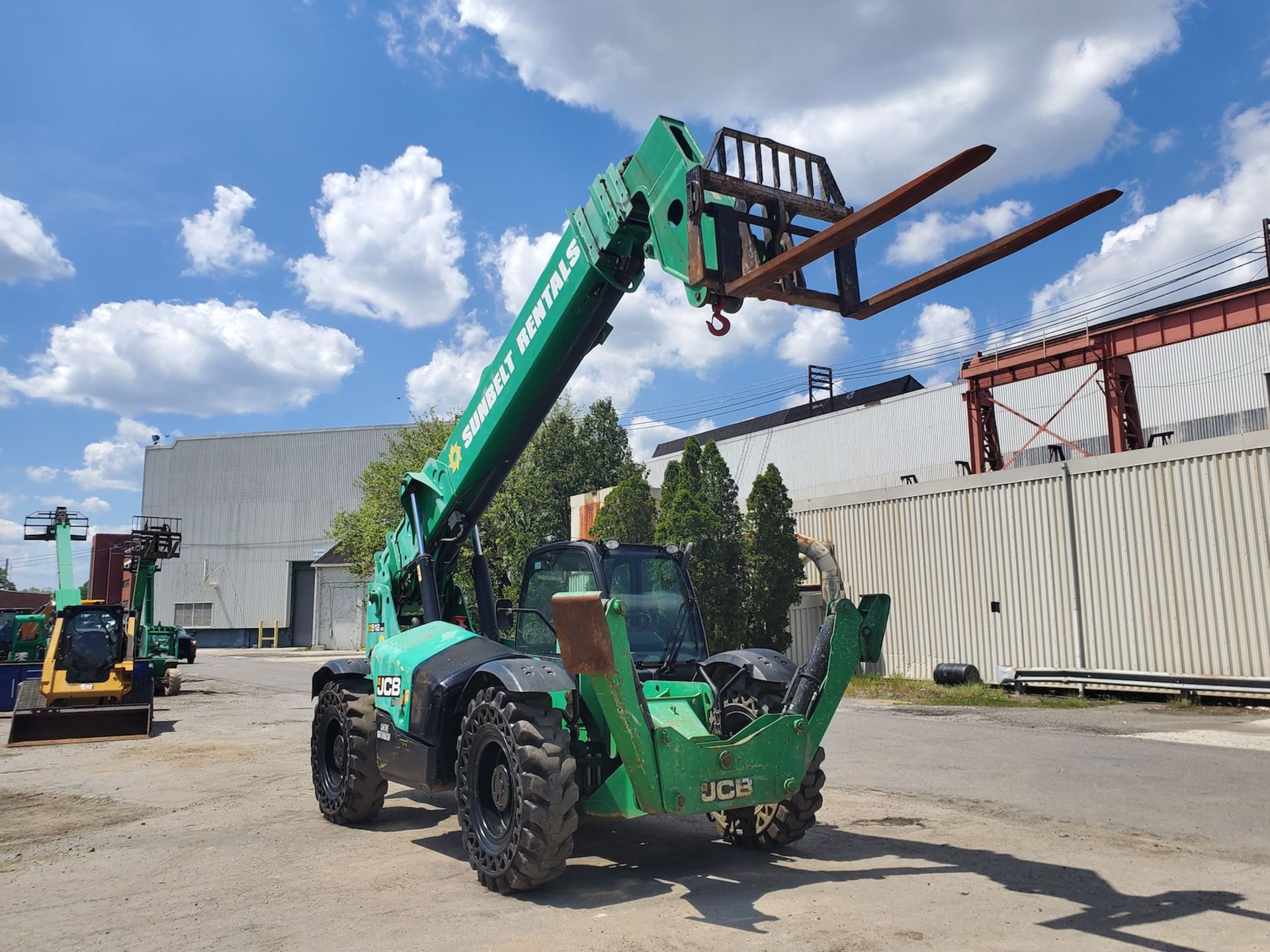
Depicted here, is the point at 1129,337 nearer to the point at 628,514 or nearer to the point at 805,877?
the point at 628,514

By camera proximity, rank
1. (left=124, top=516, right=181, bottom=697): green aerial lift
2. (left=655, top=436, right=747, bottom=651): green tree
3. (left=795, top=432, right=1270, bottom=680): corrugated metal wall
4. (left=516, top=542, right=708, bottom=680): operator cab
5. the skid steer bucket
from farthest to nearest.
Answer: (left=655, top=436, right=747, bottom=651): green tree → (left=124, top=516, right=181, bottom=697): green aerial lift → (left=795, top=432, right=1270, bottom=680): corrugated metal wall → the skid steer bucket → (left=516, top=542, right=708, bottom=680): operator cab

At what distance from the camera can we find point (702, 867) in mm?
6680

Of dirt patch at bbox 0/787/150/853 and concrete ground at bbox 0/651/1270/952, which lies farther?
dirt patch at bbox 0/787/150/853

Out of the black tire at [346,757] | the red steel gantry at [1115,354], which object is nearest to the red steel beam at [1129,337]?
the red steel gantry at [1115,354]

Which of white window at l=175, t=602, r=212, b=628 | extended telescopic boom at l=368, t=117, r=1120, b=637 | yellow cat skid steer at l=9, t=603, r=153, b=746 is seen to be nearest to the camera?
extended telescopic boom at l=368, t=117, r=1120, b=637

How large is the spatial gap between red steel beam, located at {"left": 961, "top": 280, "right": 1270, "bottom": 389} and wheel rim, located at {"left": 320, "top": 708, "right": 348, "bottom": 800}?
20441 mm

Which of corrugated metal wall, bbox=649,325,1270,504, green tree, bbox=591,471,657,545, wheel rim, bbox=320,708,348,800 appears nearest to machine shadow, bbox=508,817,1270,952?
wheel rim, bbox=320,708,348,800

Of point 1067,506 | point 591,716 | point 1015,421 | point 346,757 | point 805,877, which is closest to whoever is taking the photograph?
point 805,877

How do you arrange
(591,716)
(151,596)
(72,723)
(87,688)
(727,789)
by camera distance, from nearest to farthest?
(727,789)
(591,716)
(72,723)
(87,688)
(151,596)

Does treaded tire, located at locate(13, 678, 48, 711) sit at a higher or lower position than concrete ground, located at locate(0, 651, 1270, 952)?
higher

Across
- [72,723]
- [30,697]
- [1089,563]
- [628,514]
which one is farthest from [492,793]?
[628,514]

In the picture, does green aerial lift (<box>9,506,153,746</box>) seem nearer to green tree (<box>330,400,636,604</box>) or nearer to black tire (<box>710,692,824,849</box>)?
black tire (<box>710,692,824,849</box>)

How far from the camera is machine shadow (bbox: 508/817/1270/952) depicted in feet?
17.9

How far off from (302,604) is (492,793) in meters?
62.0
